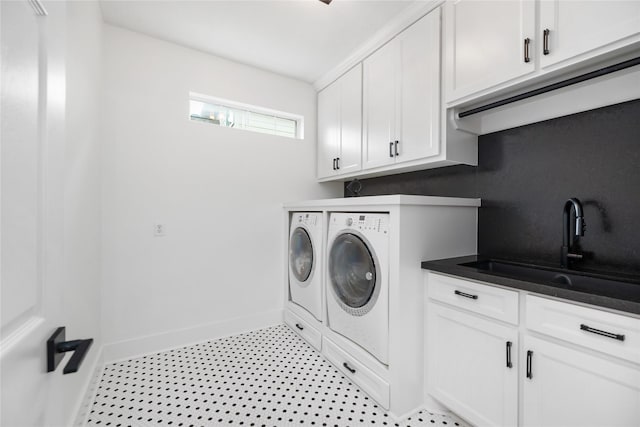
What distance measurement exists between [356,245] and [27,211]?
162cm

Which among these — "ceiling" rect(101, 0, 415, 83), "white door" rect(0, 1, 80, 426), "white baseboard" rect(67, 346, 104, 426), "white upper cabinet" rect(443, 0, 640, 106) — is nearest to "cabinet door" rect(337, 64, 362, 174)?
"ceiling" rect(101, 0, 415, 83)

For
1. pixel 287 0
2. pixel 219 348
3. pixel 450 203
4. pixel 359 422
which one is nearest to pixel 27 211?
pixel 359 422

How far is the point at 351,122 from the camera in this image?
258cm

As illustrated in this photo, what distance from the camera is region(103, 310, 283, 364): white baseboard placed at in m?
2.20

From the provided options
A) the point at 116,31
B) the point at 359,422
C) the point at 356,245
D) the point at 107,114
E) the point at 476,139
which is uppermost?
the point at 116,31

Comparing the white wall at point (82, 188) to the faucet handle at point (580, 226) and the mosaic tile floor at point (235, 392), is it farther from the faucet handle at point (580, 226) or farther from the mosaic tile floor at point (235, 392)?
the faucet handle at point (580, 226)

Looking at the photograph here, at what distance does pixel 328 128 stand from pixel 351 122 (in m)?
Result: 0.38

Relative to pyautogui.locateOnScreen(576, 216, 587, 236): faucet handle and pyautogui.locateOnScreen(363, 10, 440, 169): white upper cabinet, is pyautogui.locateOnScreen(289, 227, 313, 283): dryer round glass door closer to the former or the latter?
pyautogui.locateOnScreen(363, 10, 440, 169): white upper cabinet

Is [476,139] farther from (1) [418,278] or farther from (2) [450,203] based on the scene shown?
(1) [418,278]

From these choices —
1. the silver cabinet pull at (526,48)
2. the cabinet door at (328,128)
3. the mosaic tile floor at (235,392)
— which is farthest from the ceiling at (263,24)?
the mosaic tile floor at (235,392)

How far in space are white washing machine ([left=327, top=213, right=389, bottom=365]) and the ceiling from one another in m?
1.45

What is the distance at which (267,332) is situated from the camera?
8.91 feet

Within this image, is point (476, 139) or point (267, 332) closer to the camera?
point (476, 139)

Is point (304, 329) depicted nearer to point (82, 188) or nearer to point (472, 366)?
point (472, 366)
